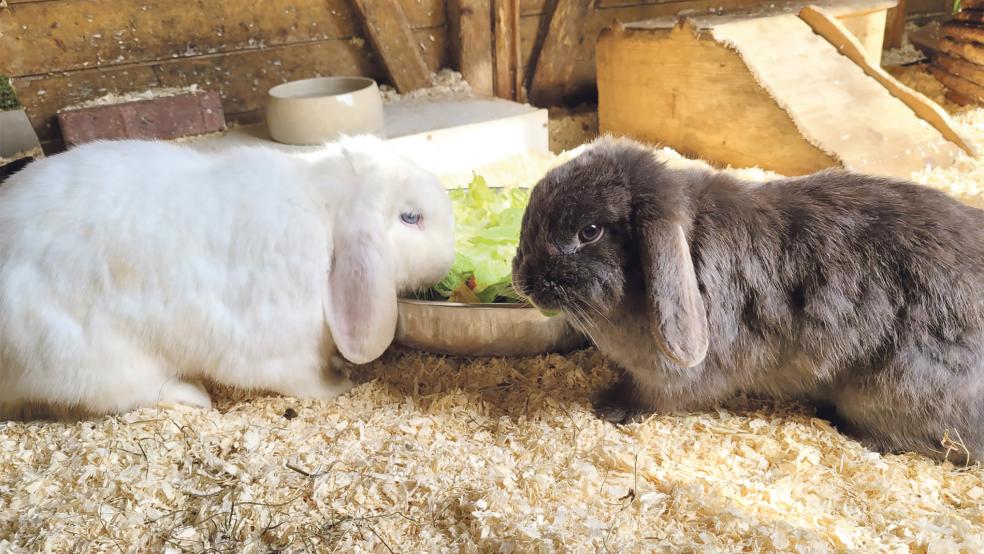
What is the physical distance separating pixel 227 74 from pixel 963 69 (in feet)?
16.0

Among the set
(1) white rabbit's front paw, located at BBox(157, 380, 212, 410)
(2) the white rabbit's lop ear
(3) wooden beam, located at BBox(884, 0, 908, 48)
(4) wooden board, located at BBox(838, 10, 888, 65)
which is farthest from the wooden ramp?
(1) white rabbit's front paw, located at BBox(157, 380, 212, 410)

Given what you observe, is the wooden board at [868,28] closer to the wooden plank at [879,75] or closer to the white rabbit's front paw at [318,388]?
Answer: the wooden plank at [879,75]

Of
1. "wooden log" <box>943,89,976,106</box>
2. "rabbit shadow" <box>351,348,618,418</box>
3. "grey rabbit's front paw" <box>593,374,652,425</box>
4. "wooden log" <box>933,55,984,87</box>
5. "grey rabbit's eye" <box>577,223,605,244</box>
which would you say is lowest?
"rabbit shadow" <box>351,348,618,418</box>

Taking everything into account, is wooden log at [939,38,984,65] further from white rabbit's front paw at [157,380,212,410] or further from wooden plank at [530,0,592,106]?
white rabbit's front paw at [157,380,212,410]

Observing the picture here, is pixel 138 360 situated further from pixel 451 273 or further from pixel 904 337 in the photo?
pixel 904 337

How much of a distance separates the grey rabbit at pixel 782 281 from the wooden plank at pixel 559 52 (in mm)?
3454

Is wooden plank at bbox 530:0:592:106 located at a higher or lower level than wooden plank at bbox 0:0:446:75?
lower

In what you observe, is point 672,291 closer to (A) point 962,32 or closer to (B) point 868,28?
(B) point 868,28

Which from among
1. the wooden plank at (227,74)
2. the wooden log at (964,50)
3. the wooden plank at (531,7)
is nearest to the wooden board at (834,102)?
the wooden log at (964,50)

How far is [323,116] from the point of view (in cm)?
364

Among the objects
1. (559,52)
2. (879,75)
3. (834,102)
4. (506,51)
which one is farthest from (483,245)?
(559,52)

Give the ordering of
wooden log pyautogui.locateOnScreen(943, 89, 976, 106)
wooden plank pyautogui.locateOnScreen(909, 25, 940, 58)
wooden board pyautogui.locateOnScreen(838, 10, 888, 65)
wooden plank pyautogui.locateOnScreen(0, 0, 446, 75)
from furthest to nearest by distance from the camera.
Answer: wooden plank pyautogui.locateOnScreen(909, 25, 940, 58)
wooden log pyautogui.locateOnScreen(943, 89, 976, 106)
wooden board pyautogui.locateOnScreen(838, 10, 888, 65)
wooden plank pyautogui.locateOnScreen(0, 0, 446, 75)

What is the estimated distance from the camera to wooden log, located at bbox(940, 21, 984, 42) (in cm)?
485

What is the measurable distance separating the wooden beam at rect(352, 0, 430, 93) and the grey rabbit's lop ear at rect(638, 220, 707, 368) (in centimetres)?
339
